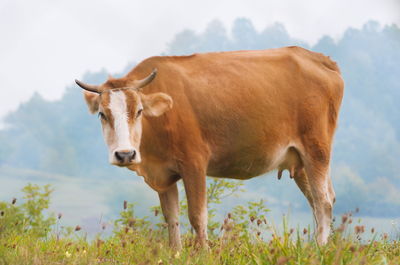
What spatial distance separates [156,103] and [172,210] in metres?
1.67

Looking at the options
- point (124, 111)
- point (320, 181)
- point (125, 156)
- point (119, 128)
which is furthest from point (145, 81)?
point (320, 181)

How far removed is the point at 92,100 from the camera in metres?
7.84

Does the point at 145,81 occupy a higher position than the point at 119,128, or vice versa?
the point at 145,81

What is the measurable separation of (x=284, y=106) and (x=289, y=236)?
3196 millimetres

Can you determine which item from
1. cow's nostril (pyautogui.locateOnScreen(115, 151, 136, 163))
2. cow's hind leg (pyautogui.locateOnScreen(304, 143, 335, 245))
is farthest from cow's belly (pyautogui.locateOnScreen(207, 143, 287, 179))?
cow's nostril (pyautogui.locateOnScreen(115, 151, 136, 163))

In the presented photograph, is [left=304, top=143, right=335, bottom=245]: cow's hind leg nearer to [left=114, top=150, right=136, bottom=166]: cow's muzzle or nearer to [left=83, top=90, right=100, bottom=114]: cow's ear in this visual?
[left=114, top=150, right=136, bottom=166]: cow's muzzle

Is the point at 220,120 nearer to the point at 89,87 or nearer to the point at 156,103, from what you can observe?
the point at 156,103

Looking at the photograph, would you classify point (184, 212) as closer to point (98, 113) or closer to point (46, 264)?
point (98, 113)

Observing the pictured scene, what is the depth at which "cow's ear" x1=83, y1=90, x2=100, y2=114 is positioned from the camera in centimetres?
780

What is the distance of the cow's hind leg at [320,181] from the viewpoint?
9000mm

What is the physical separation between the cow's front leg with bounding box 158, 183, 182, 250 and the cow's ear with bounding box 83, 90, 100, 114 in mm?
1539

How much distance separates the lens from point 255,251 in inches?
248

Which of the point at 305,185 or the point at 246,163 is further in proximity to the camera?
the point at 305,185

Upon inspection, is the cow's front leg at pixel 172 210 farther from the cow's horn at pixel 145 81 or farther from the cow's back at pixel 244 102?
the cow's horn at pixel 145 81
